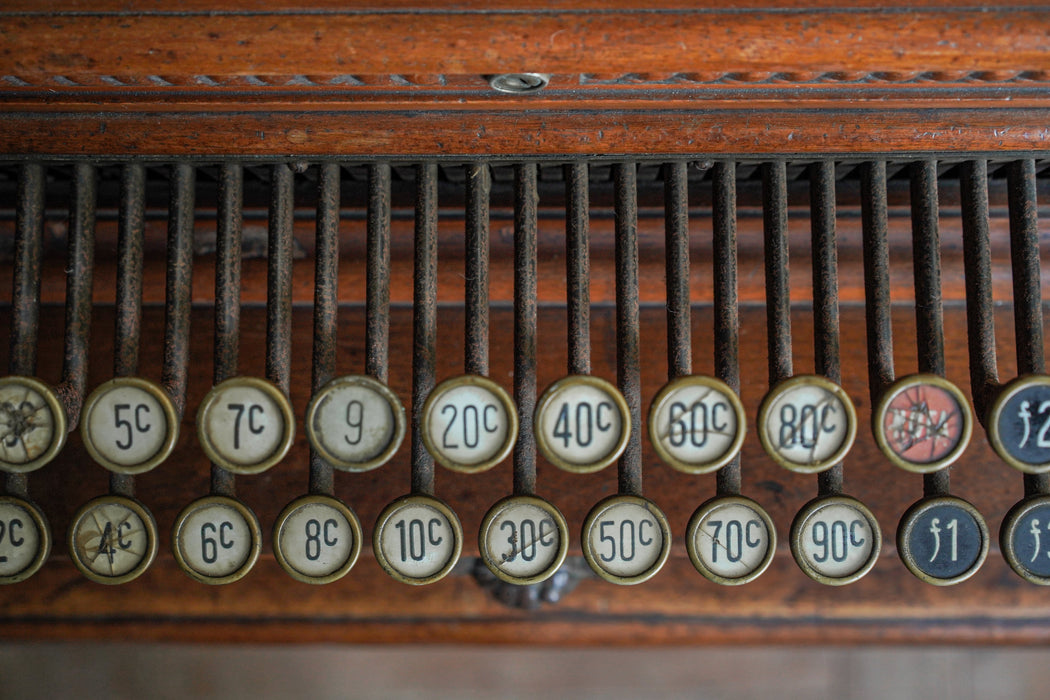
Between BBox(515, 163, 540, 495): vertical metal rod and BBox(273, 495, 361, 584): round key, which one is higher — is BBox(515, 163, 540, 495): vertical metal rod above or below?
above

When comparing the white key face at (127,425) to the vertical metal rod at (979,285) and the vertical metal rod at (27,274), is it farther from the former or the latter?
the vertical metal rod at (979,285)

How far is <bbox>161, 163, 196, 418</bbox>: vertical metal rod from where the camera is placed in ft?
4.82

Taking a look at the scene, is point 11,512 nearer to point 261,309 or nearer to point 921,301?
point 261,309

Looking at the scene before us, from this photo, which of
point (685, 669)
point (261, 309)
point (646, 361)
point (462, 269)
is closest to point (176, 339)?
point (261, 309)

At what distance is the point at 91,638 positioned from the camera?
183 cm

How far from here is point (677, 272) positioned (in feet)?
4.80

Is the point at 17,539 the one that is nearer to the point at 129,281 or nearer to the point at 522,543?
the point at 129,281

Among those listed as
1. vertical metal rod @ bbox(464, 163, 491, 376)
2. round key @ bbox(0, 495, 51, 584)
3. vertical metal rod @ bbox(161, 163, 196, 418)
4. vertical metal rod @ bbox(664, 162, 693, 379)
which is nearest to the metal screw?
vertical metal rod @ bbox(464, 163, 491, 376)

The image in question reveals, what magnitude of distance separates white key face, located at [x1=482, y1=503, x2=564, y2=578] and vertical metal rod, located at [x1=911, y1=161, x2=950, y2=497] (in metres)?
0.59

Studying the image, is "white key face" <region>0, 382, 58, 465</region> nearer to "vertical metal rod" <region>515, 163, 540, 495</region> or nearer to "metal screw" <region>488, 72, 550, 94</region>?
"vertical metal rod" <region>515, 163, 540, 495</region>

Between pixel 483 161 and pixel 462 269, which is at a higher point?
pixel 483 161

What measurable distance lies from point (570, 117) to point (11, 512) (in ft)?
3.51

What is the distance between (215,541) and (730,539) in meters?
0.80

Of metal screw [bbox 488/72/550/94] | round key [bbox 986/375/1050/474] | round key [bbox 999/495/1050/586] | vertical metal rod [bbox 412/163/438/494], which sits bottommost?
round key [bbox 999/495/1050/586]
